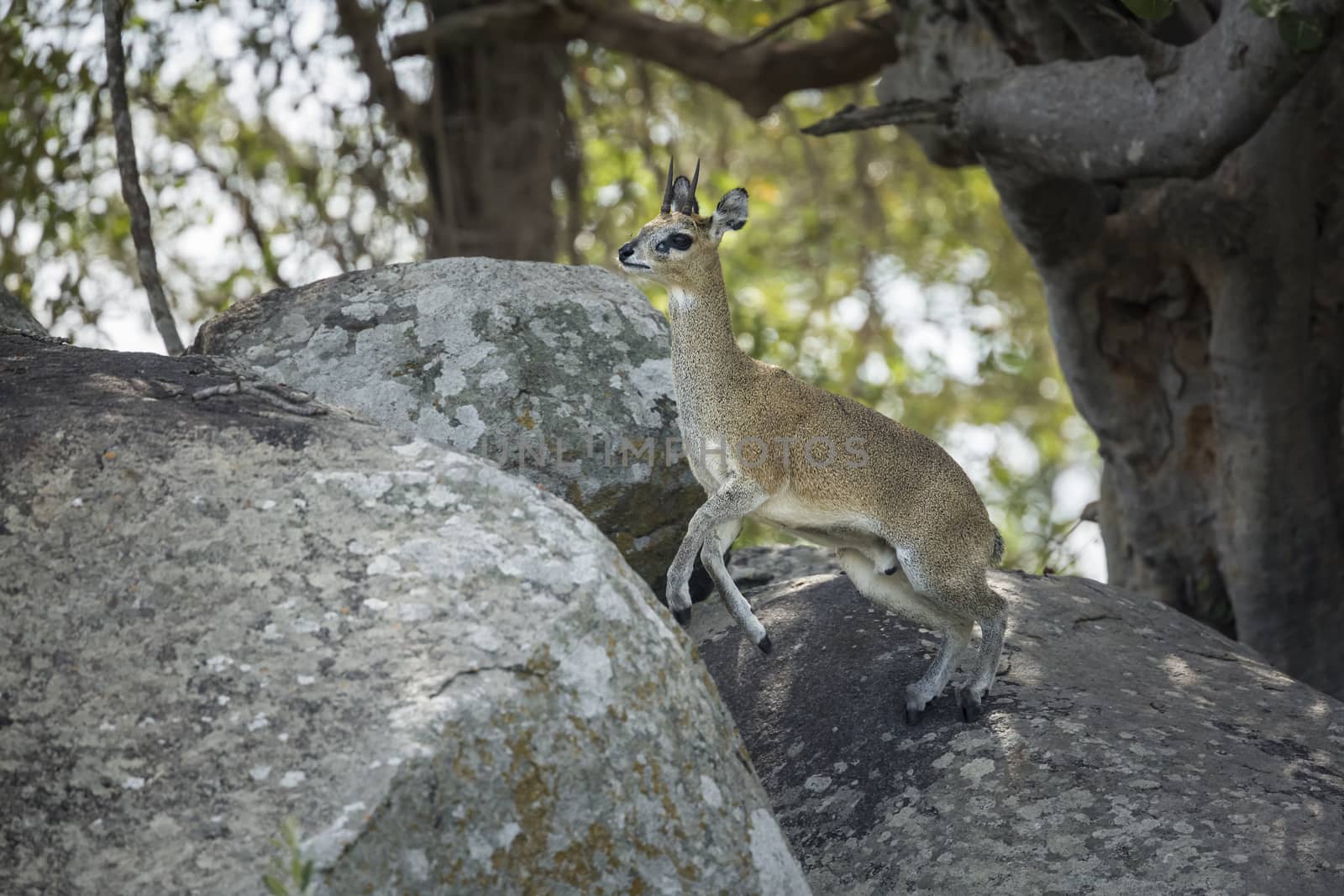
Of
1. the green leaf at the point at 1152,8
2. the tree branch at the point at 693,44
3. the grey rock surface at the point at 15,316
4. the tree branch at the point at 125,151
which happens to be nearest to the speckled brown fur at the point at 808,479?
the green leaf at the point at 1152,8

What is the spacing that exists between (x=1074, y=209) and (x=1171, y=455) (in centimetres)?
190

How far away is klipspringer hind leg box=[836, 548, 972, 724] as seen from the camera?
607cm

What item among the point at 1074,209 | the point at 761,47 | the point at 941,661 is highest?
the point at 761,47

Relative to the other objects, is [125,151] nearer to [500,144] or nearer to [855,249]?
[500,144]

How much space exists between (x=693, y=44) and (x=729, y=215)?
5441mm

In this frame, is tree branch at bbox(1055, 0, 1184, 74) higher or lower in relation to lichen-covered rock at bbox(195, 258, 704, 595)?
higher

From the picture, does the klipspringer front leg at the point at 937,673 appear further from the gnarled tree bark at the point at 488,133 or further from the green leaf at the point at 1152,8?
the gnarled tree bark at the point at 488,133

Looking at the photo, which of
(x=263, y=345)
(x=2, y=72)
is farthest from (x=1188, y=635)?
(x=2, y=72)

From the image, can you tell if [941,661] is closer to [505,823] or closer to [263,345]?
[505,823]

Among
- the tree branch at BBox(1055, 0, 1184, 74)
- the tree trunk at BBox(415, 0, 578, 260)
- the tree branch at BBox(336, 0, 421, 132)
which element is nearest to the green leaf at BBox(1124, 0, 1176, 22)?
the tree branch at BBox(1055, 0, 1184, 74)

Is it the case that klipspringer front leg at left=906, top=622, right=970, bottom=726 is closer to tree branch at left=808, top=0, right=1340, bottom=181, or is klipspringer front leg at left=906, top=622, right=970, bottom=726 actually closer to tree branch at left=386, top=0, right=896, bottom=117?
tree branch at left=808, top=0, right=1340, bottom=181

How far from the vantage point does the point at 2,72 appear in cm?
1009

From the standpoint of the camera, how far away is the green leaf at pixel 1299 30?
6.10 meters

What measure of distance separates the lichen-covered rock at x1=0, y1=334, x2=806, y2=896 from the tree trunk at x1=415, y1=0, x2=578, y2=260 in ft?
26.7
